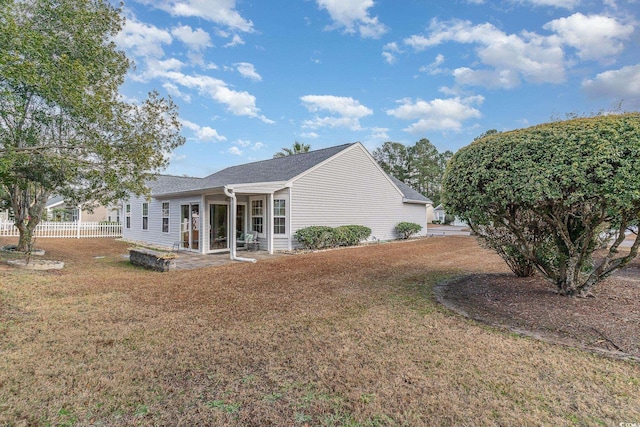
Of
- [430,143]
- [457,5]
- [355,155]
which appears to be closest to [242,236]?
[355,155]

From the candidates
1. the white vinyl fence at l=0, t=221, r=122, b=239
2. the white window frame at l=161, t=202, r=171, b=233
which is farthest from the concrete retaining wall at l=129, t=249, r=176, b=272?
the white vinyl fence at l=0, t=221, r=122, b=239

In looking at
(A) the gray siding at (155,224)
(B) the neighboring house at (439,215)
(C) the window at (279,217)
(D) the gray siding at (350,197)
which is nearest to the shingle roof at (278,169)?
(D) the gray siding at (350,197)

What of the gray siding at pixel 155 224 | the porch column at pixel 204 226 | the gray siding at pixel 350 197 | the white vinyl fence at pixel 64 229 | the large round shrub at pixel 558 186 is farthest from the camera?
the white vinyl fence at pixel 64 229

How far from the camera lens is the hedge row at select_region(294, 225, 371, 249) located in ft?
43.9

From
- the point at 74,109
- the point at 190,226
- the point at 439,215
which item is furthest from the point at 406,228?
the point at 439,215

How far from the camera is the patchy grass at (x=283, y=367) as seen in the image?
2.43 metres

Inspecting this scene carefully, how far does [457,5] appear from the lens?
9727mm

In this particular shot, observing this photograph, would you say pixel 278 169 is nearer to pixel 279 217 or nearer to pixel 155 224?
pixel 279 217

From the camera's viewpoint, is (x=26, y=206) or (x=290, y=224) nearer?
(x=26, y=206)

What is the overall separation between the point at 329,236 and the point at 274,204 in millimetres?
2839

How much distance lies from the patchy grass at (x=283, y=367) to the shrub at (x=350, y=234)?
8.66 m

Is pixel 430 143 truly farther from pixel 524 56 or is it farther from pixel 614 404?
pixel 614 404

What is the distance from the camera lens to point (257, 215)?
45.6 ft

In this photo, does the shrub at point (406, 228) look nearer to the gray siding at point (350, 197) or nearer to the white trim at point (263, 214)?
the gray siding at point (350, 197)
